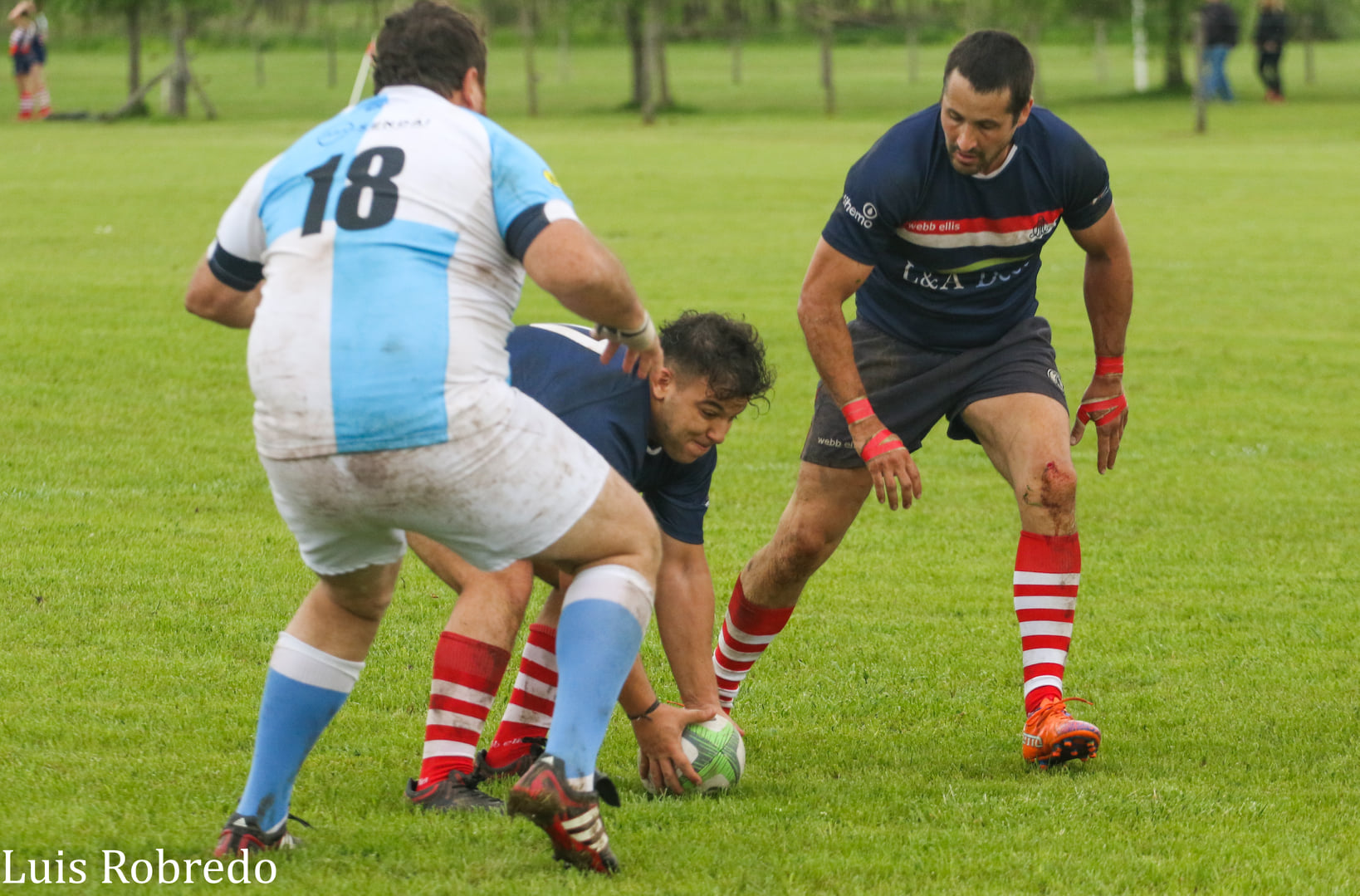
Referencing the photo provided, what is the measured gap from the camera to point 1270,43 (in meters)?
42.2

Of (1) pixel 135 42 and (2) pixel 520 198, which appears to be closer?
(2) pixel 520 198

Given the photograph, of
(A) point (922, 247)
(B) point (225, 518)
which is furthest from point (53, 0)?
(A) point (922, 247)

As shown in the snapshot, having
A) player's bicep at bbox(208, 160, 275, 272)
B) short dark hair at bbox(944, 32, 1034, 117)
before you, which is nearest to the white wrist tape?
player's bicep at bbox(208, 160, 275, 272)

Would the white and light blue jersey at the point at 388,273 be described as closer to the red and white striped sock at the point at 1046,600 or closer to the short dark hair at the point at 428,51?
the short dark hair at the point at 428,51

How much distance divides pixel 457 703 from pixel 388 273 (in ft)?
4.98

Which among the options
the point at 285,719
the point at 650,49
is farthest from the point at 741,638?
the point at 650,49

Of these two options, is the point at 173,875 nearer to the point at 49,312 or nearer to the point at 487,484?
the point at 487,484

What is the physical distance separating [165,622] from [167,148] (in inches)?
1014

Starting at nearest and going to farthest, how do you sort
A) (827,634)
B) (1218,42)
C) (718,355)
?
(718,355) < (827,634) < (1218,42)

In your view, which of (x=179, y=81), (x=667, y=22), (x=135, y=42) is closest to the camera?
(x=179, y=81)

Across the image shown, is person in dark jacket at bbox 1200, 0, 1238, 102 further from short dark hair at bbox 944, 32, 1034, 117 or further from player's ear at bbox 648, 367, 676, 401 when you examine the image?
player's ear at bbox 648, 367, 676, 401

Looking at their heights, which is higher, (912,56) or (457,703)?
(912,56)

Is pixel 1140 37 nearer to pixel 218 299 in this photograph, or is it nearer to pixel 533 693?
pixel 533 693

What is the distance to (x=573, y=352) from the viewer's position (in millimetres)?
4824
